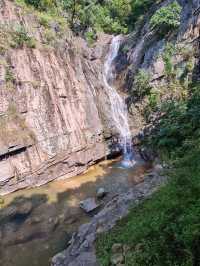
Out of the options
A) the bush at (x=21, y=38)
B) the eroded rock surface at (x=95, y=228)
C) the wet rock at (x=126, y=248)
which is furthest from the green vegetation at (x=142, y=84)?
the wet rock at (x=126, y=248)

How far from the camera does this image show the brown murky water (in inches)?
359

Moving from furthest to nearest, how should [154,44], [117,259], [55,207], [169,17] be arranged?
[154,44] → [169,17] → [55,207] → [117,259]

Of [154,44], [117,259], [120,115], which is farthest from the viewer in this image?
[154,44]

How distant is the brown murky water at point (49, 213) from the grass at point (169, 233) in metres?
3.78

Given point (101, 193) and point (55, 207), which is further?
point (101, 193)

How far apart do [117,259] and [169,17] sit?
61.0 feet

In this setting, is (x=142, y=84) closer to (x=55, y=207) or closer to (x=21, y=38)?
(x=21, y=38)

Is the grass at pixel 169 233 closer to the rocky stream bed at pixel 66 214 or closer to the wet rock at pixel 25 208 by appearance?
the rocky stream bed at pixel 66 214

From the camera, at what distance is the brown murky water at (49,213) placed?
912 centimetres

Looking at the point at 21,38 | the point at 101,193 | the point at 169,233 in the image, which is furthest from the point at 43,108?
the point at 169,233

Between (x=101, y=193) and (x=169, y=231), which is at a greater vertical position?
(x=169, y=231)

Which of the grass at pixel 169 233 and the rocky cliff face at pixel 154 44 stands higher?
the rocky cliff face at pixel 154 44

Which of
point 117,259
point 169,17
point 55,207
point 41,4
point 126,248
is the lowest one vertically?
point 55,207

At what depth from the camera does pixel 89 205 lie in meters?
11.3
